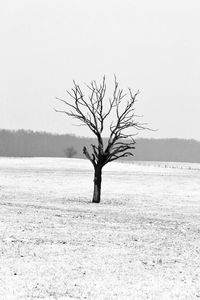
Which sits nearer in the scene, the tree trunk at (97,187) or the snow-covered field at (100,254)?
the snow-covered field at (100,254)

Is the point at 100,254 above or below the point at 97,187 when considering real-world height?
below

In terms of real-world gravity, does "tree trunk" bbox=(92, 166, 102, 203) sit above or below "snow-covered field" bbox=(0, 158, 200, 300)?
above

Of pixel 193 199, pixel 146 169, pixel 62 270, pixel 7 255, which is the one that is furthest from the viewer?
pixel 146 169

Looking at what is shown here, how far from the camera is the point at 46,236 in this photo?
15.7 metres

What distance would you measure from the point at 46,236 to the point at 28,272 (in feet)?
16.5

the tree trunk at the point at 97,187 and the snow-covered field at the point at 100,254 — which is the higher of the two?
the tree trunk at the point at 97,187

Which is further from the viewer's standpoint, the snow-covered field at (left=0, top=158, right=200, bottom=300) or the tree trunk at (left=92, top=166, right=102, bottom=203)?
the tree trunk at (left=92, top=166, right=102, bottom=203)

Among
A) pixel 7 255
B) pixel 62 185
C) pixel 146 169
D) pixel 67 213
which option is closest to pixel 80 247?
pixel 7 255

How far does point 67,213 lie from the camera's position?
2359 centimetres

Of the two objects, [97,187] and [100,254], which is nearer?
[100,254]

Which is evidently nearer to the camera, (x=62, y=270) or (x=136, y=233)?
(x=62, y=270)

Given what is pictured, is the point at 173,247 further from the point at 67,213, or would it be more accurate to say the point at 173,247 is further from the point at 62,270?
the point at 67,213

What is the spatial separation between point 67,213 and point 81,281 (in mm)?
13490

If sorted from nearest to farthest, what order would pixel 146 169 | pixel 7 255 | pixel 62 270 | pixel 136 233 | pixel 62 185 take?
1. pixel 62 270
2. pixel 7 255
3. pixel 136 233
4. pixel 62 185
5. pixel 146 169
